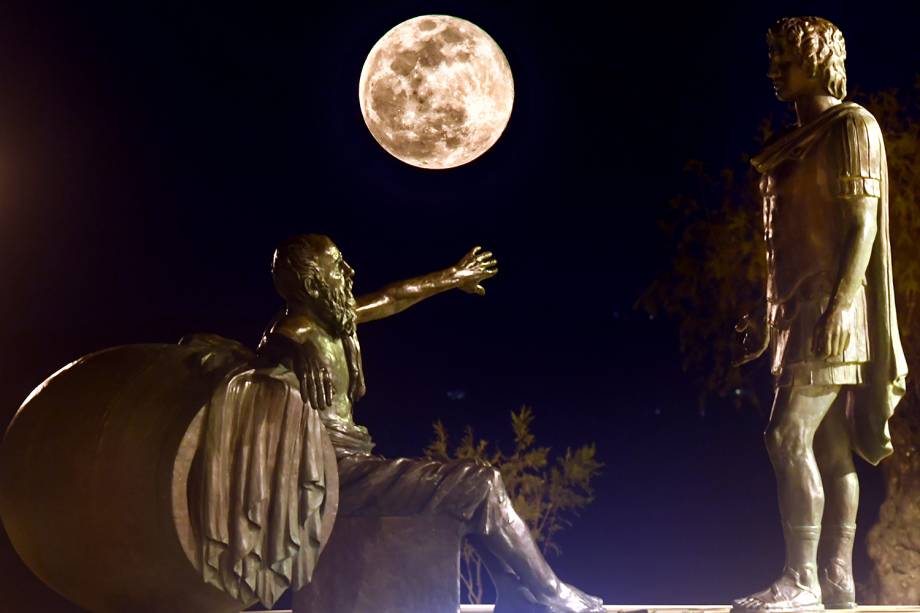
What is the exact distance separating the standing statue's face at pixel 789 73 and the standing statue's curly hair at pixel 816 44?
0.02 metres

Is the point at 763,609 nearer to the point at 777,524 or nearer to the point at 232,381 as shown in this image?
the point at 232,381

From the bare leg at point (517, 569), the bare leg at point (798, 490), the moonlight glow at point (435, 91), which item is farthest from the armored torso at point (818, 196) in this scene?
the moonlight glow at point (435, 91)

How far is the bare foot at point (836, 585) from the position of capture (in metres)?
7.25

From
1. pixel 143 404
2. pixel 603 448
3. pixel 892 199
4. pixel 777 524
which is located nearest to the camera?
pixel 143 404

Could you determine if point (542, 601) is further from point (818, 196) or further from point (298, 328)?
point (818, 196)

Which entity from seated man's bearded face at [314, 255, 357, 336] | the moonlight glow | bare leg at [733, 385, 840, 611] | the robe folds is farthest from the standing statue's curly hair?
the moonlight glow

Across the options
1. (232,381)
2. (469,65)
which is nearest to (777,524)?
(469,65)

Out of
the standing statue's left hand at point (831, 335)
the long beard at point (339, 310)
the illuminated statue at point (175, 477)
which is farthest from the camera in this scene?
the long beard at point (339, 310)

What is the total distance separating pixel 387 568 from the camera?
281 inches

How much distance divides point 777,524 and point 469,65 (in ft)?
21.0

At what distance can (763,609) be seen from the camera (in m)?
6.89

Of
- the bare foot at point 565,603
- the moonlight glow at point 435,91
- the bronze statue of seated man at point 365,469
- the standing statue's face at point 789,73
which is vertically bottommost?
the bare foot at point 565,603

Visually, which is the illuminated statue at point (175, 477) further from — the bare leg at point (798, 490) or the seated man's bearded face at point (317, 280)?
the bare leg at point (798, 490)

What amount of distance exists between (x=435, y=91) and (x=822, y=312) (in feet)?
22.4
